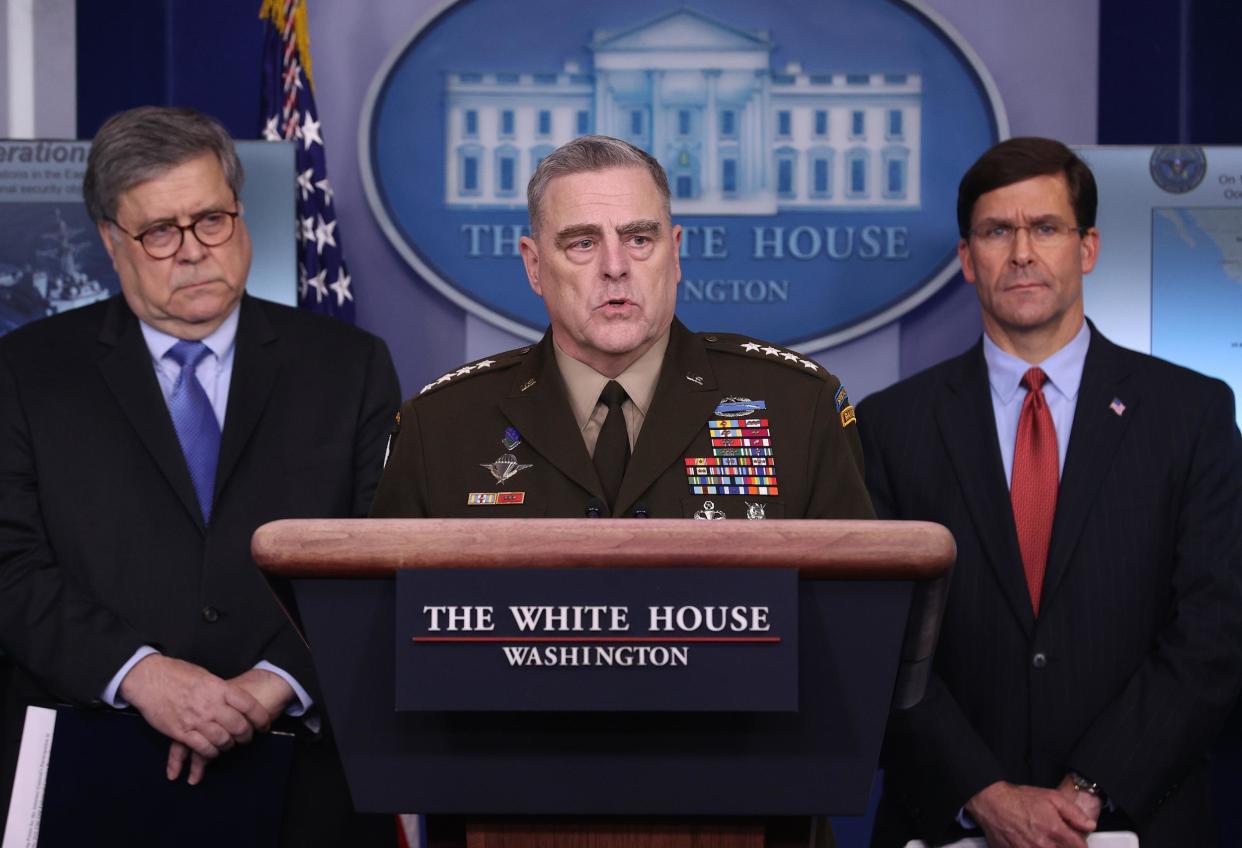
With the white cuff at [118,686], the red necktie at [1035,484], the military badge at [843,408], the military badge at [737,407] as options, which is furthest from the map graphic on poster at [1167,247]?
the white cuff at [118,686]

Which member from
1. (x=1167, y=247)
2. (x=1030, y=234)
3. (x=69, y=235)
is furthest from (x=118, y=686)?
(x=1167, y=247)

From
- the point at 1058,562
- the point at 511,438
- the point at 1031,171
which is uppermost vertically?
the point at 1031,171

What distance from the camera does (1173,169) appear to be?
321 centimetres

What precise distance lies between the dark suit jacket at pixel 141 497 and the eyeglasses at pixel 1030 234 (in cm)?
114

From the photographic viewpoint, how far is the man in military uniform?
5.61 ft

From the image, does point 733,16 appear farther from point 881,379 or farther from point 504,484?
point 504,484

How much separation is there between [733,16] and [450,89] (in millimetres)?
739

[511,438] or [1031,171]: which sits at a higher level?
[1031,171]

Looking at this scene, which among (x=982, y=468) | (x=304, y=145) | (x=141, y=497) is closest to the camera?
(x=141, y=497)

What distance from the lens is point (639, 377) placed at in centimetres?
182

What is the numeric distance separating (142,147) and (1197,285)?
7.44 ft

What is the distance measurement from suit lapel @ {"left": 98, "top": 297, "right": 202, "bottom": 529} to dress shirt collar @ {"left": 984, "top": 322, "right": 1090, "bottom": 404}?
54.9 inches

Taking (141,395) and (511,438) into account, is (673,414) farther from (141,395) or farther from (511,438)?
(141,395)

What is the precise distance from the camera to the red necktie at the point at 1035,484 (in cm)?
238
